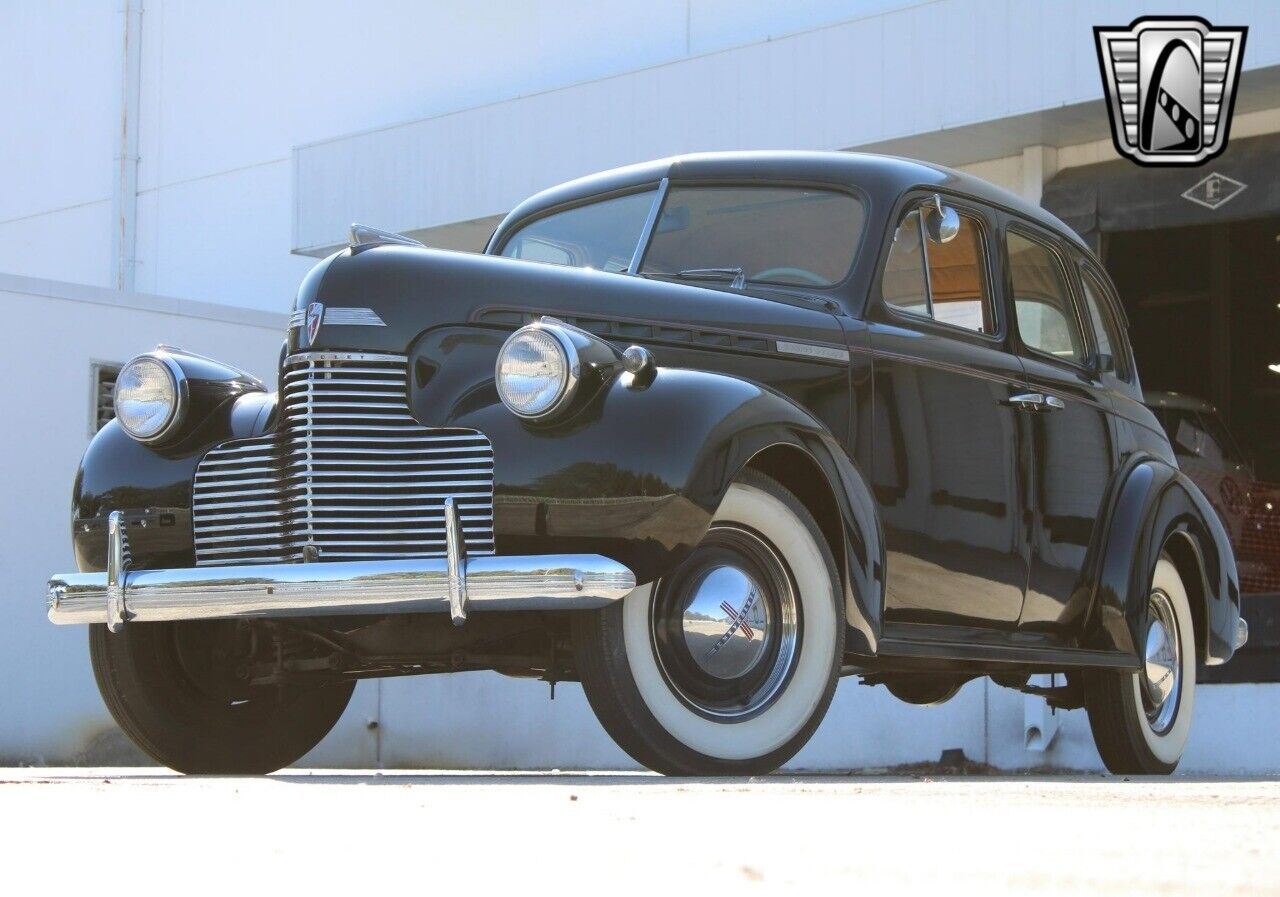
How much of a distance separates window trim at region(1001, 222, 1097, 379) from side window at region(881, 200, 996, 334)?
15cm

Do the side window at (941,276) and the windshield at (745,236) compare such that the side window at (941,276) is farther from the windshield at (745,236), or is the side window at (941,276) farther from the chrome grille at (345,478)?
the chrome grille at (345,478)

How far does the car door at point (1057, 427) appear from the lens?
650 centimetres

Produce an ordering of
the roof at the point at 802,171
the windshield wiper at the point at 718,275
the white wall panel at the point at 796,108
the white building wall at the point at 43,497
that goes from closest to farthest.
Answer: the windshield wiper at the point at 718,275
the roof at the point at 802,171
the white wall panel at the point at 796,108
the white building wall at the point at 43,497

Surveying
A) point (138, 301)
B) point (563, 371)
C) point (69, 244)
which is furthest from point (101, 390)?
point (69, 244)

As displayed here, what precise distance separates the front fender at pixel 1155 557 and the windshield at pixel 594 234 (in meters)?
2.07

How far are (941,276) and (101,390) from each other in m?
7.47

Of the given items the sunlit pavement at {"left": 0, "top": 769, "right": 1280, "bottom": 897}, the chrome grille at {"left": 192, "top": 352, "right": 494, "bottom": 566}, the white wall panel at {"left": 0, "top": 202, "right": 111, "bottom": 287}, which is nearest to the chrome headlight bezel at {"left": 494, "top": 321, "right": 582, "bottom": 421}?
the chrome grille at {"left": 192, "top": 352, "right": 494, "bottom": 566}

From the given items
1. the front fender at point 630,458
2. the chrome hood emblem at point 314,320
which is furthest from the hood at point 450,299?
the front fender at point 630,458

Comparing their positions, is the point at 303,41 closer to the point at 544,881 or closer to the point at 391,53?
the point at 391,53

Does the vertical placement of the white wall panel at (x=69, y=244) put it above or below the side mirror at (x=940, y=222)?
above

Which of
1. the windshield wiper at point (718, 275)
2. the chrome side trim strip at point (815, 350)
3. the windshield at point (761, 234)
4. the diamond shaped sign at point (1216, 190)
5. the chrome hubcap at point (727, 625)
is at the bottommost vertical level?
the chrome hubcap at point (727, 625)

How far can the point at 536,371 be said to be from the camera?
478 cm

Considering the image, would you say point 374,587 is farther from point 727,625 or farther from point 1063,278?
point 1063,278

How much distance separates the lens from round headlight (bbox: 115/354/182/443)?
5.59 metres
